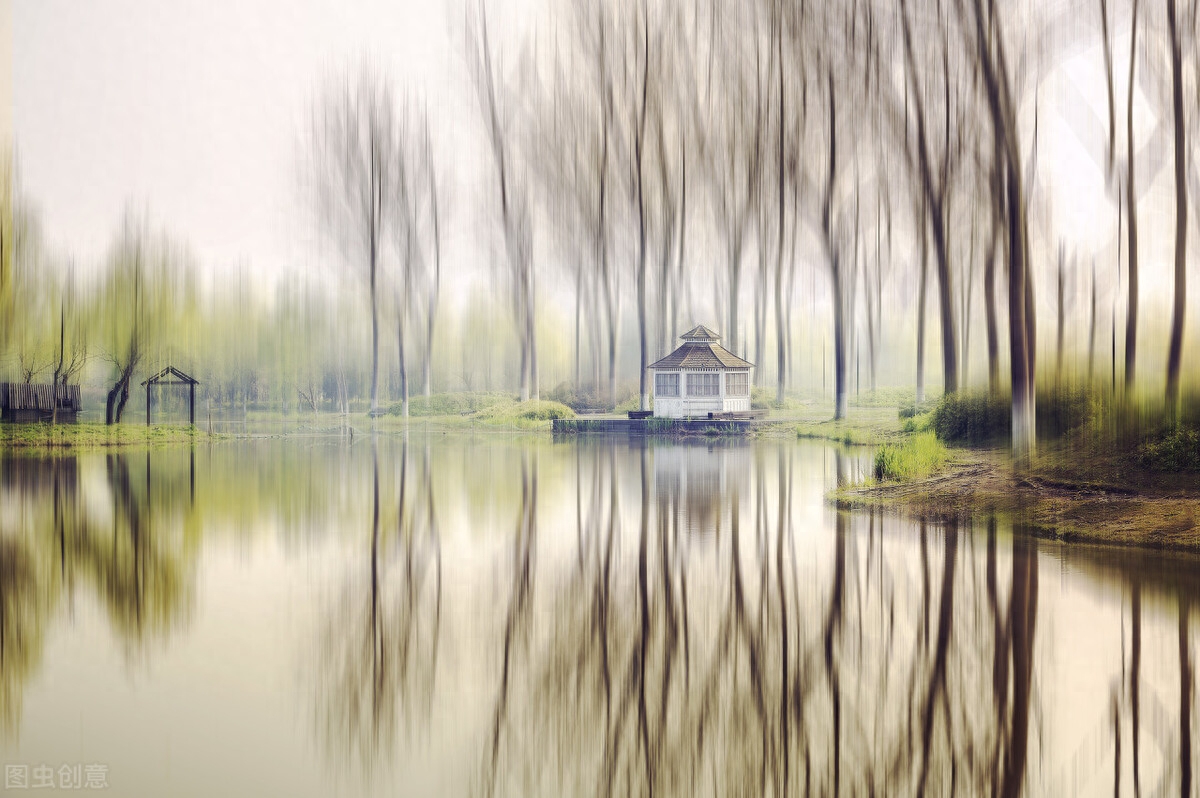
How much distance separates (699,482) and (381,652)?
11.7m

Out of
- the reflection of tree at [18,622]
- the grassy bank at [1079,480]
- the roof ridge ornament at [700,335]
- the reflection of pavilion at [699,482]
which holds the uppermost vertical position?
the roof ridge ornament at [700,335]

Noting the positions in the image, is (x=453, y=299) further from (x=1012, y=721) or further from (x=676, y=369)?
(x=1012, y=721)

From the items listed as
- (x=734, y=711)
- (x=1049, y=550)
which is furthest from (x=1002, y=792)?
(x=1049, y=550)

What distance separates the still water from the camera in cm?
475

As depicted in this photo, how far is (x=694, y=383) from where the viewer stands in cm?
3806

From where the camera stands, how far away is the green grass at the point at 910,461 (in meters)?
15.6

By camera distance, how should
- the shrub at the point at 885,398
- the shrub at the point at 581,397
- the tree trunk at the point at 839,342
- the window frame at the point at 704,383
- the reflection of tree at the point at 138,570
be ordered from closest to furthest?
the reflection of tree at the point at 138,570
the tree trunk at the point at 839,342
the window frame at the point at 704,383
the shrub at the point at 885,398
the shrub at the point at 581,397

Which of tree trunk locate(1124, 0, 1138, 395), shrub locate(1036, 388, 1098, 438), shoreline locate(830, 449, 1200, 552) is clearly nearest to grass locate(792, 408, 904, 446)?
tree trunk locate(1124, 0, 1138, 395)

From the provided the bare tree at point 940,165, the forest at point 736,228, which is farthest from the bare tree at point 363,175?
the bare tree at point 940,165

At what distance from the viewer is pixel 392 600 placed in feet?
27.0

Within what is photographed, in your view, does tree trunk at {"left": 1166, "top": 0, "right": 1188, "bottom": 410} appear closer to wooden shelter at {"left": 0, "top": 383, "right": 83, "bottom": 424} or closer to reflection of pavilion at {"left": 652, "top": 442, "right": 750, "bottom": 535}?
reflection of pavilion at {"left": 652, "top": 442, "right": 750, "bottom": 535}

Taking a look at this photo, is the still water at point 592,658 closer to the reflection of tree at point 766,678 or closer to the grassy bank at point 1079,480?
the reflection of tree at point 766,678

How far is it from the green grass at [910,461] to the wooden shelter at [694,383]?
20672 millimetres

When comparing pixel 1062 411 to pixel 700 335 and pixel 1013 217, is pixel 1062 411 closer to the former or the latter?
pixel 1013 217
